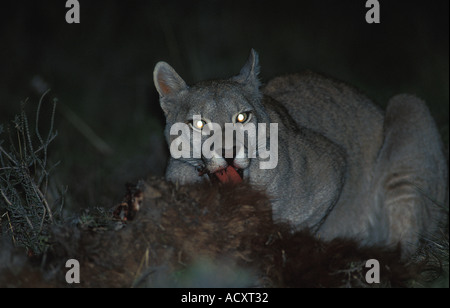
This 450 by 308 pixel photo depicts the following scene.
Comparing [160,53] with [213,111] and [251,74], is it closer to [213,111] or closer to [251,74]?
[251,74]

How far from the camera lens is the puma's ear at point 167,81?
633 cm

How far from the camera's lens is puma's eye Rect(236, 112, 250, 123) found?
19.2 feet

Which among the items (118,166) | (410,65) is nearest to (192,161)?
(118,166)

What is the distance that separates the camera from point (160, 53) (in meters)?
15.1

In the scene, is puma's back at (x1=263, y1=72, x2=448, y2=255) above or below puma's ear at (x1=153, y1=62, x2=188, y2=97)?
below

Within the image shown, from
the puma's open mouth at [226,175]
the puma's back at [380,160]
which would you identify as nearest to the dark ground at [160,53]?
the puma's back at [380,160]

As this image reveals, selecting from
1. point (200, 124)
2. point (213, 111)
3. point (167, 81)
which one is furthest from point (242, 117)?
point (167, 81)

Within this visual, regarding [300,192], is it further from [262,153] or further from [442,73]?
[442,73]

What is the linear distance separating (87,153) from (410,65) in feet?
26.6

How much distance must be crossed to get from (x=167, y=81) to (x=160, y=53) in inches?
352

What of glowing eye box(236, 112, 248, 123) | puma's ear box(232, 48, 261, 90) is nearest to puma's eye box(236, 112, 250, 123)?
glowing eye box(236, 112, 248, 123)

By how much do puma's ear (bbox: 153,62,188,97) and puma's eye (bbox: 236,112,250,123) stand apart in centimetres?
83

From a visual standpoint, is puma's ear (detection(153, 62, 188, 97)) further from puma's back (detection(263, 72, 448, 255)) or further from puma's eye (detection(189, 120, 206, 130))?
puma's back (detection(263, 72, 448, 255))

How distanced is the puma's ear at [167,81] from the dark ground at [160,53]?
403 centimetres
